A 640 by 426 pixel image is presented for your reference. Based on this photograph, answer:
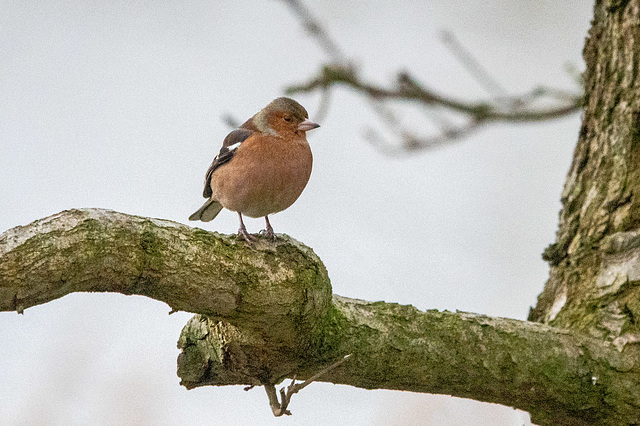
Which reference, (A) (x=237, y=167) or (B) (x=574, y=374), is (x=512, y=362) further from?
(A) (x=237, y=167)

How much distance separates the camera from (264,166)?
428 centimetres

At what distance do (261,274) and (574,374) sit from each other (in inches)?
68.1

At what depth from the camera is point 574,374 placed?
373cm

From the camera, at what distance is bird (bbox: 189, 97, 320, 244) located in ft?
14.0

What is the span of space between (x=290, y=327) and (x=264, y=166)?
1.31 metres

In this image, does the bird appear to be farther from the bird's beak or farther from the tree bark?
the tree bark

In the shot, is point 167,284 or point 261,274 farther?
point 261,274

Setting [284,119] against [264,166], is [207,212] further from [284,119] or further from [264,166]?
[264,166]

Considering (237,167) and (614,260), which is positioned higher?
(237,167)

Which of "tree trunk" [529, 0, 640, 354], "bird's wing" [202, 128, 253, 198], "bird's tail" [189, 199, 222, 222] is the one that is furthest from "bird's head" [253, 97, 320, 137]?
"tree trunk" [529, 0, 640, 354]

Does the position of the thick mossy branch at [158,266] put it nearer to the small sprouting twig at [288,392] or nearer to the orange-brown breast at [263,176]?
the small sprouting twig at [288,392]

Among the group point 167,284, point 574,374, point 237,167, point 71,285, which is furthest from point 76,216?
point 574,374

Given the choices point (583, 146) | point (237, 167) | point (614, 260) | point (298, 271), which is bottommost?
point (298, 271)

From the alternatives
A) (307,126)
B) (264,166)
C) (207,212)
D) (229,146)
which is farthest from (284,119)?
(207,212)
